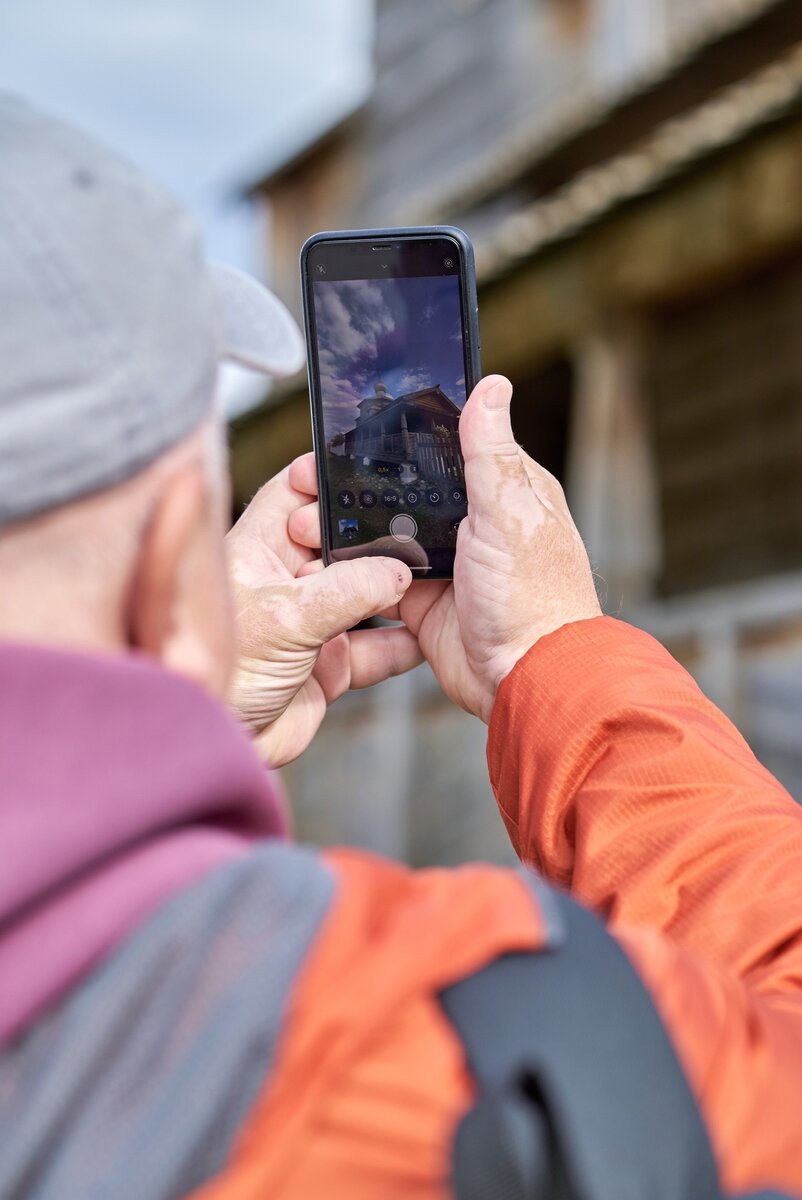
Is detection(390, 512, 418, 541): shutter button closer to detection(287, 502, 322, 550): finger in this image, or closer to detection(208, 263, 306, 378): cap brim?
detection(287, 502, 322, 550): finger

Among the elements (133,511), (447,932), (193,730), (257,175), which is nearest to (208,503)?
(133,511)

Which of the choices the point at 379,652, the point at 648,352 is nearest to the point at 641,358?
the point at 648,352

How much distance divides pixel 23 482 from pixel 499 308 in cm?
674

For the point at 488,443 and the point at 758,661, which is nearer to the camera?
the point at 488,443

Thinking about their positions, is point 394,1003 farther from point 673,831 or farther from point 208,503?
point 673,831

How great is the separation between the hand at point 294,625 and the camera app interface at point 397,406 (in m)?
0.07

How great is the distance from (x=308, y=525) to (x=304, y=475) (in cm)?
7

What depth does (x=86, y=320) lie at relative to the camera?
3.09 feet

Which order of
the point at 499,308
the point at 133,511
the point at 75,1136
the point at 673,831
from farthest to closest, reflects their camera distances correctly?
the point at 499,308 < the point at 673,831 < the point at 133,511 < the point at 75,1136

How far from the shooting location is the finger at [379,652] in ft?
7.04

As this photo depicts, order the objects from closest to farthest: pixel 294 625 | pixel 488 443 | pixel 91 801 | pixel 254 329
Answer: pixel 91 801 < pixel 254 329 < pixel 488 443 < pixel 294 625

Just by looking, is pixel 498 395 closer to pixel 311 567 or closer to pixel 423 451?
pixel 423 451

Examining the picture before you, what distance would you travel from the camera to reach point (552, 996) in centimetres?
91

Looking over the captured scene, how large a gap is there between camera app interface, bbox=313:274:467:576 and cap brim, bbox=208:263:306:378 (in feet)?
2.17
